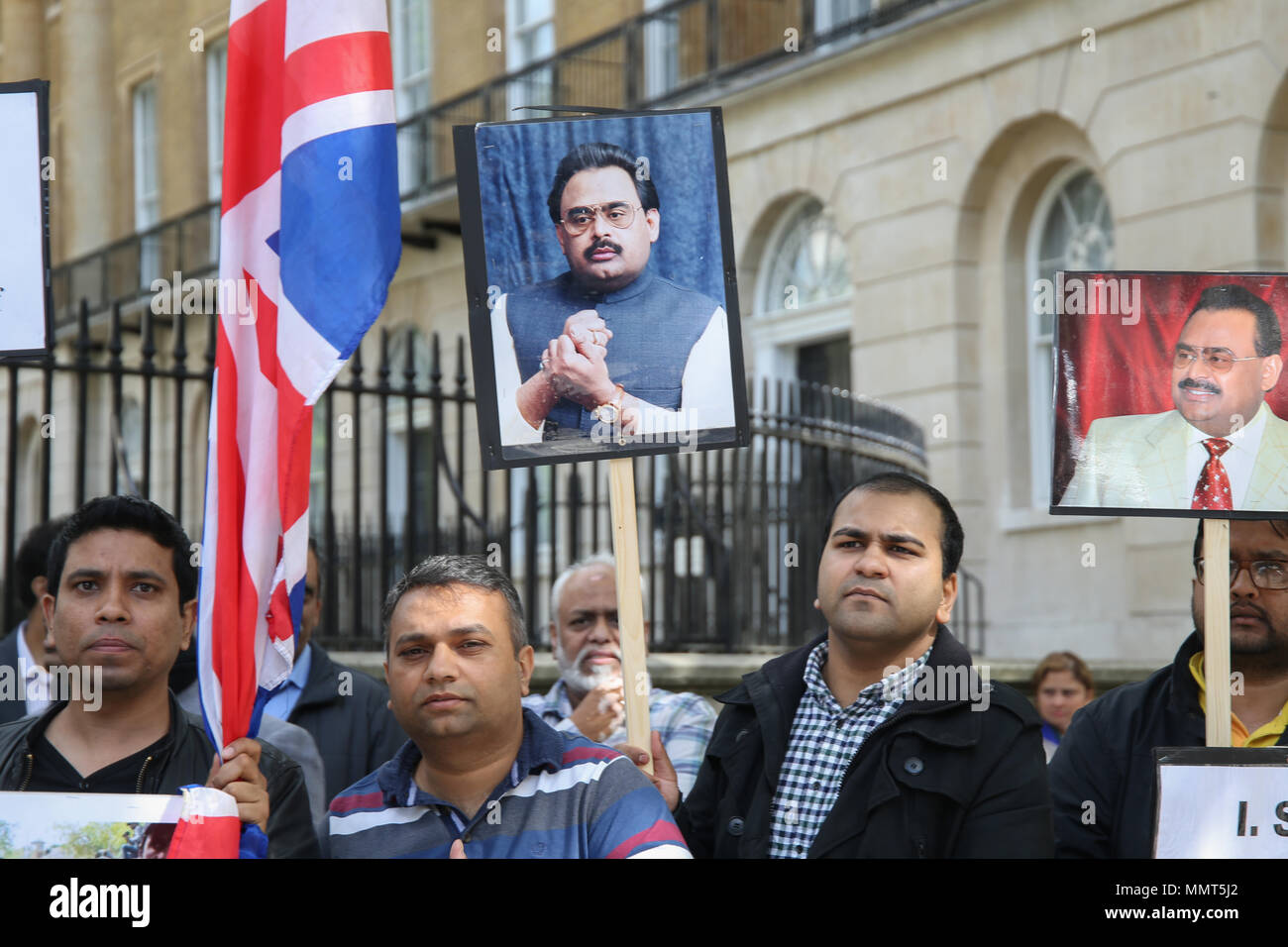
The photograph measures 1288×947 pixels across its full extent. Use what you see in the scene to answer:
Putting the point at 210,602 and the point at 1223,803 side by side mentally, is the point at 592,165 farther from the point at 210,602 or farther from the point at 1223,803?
the point at 1223,803

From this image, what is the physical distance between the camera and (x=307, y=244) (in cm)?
370

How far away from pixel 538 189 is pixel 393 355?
59.6 feet

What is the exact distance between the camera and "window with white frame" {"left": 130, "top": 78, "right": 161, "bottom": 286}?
26922 mm

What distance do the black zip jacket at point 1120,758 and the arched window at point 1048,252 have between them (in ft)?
34.0

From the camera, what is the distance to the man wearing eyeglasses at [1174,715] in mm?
3889

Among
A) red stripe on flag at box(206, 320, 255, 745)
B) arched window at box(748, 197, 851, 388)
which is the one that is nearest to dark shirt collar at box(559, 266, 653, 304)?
red stripe on flag at box(206, 320, 255, 745)

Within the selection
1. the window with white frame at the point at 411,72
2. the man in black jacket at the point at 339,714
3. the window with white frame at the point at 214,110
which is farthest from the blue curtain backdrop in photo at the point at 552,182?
the window with white frame at the point at 214,110

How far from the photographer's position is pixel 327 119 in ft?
12.3

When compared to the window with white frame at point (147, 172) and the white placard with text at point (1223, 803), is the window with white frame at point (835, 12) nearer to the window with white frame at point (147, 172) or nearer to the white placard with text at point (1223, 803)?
the white placard with text at point (1223, 803)

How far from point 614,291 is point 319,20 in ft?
2.99

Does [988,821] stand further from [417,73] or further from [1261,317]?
[417,73]

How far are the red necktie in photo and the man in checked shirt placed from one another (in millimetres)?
557

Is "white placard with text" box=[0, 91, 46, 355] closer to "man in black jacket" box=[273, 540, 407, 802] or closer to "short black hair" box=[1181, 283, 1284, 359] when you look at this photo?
"man in black jacket" box=[273, 540, 407, 802]

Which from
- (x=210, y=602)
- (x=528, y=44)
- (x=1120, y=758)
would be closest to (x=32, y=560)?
(x=210, y=602)
